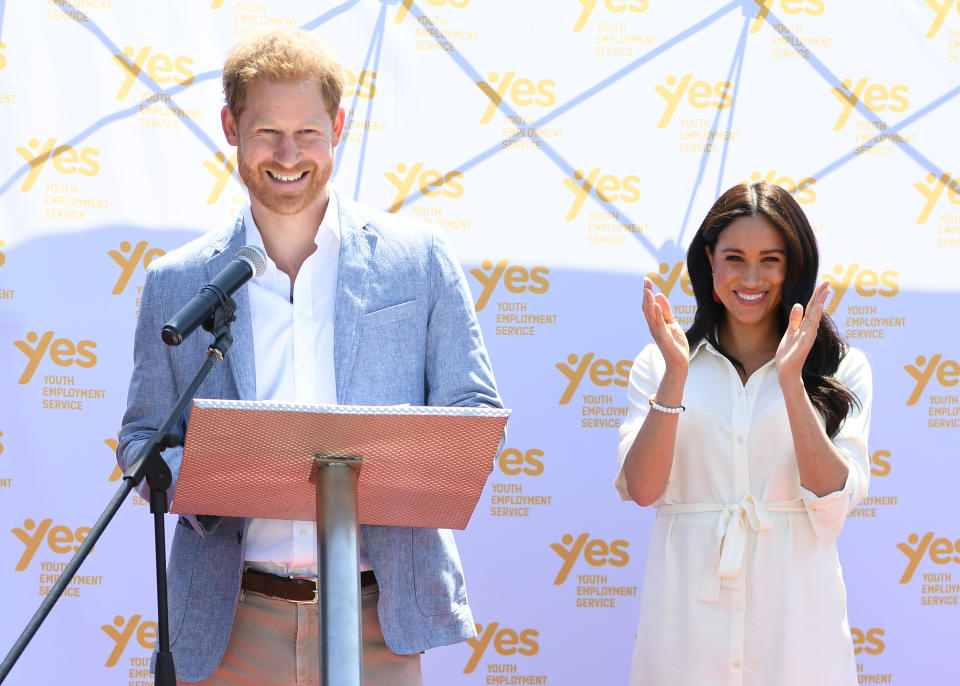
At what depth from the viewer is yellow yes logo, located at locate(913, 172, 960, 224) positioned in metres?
4.07

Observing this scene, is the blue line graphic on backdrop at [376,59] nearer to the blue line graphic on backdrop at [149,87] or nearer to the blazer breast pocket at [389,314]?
the blue line graphic on backdrop at [149,87]

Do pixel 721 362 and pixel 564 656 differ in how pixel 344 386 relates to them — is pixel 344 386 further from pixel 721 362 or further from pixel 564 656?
pixel 564 656

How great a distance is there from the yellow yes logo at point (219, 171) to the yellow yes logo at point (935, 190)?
244 cm

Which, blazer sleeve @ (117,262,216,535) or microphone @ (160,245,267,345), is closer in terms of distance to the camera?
microphone @ (160,245,267,345)

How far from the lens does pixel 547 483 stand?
12.9 feet

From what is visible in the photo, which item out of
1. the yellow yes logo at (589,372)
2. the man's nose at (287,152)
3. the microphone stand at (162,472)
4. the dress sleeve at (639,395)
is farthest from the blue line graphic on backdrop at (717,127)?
the microphone stand at (162,472)

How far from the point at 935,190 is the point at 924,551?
129cm

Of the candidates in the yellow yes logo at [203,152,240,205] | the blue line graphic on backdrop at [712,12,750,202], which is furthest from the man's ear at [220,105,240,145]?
the blue line graphic on backdrop at [712,12,750,202]

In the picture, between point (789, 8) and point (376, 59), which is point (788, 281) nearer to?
point (789, 8)

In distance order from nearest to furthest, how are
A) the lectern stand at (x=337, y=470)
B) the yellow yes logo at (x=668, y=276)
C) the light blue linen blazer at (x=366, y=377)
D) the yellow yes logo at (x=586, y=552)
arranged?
the lectern stand at (x=337, y=470), the light blue linen blazer at (x=366, y=377), the yellow yes logo at (x=586, y=552), the yellow yes logo at (x=668, y=276)

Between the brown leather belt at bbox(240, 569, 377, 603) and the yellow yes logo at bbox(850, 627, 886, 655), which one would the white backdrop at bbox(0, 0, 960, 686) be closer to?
the yellow yes logo at bbox(850, 627, 886, 655)

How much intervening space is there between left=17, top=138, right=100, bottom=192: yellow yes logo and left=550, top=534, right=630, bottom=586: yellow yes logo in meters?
2.04

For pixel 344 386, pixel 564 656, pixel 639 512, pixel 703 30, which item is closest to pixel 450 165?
pixel 703 30

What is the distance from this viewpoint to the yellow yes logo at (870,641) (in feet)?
12.9
